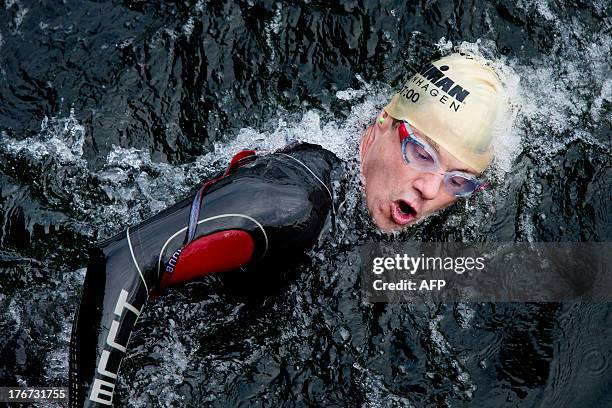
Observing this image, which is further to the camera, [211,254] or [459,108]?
[459,108]

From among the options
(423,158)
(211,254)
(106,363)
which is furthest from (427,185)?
(106,363)

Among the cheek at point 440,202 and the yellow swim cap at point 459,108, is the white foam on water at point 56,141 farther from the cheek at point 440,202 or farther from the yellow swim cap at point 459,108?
the cheek at point 440,202

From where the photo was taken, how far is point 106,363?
361 centimetres

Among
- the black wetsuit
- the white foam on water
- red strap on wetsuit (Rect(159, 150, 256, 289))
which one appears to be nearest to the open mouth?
the black wetsuit

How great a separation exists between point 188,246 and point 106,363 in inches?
27.3

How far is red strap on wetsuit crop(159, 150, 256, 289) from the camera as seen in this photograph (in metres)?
3.79

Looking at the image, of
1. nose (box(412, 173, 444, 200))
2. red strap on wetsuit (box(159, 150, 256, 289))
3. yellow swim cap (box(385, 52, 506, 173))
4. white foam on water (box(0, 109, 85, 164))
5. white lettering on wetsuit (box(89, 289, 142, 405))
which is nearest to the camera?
white lettering on wetsuit (box(89, 289, 142, 405))

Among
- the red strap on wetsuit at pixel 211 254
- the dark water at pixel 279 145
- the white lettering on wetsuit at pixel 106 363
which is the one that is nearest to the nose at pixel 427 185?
the dark water at pixel 279 145

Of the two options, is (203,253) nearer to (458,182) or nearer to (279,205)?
(279,205)

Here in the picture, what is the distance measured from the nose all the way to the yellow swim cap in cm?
23

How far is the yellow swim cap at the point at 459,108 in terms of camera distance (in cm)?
475

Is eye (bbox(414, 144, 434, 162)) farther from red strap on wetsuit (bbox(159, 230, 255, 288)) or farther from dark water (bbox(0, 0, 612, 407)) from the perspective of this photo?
red strap on wetsuit (bbox(159, 230, 255, 288))

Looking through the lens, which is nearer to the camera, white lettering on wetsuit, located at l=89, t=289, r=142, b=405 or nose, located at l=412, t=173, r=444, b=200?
white lettering on wetsuit, located at l=89, t=289, r=142, b=405

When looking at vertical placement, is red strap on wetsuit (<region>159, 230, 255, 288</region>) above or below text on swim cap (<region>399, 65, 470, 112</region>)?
below
